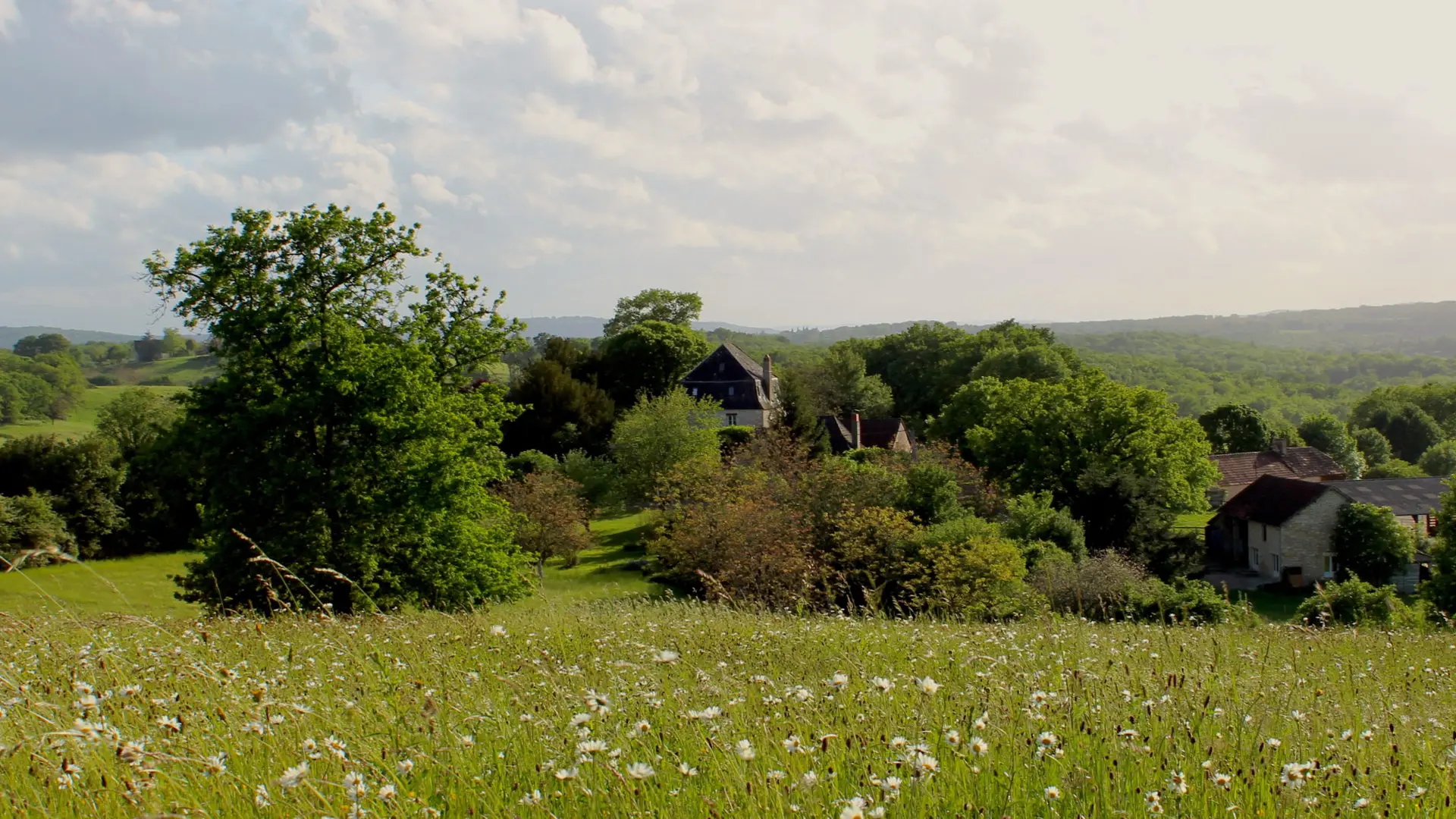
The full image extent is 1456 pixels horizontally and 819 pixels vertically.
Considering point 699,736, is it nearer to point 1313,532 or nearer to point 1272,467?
point 1313,532

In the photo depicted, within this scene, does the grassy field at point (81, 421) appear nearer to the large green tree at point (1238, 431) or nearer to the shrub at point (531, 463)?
the shrub at point (531, 463)

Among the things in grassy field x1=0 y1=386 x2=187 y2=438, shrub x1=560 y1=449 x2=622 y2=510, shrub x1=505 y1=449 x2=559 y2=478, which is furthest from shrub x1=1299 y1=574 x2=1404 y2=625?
grassy field x1=0 y1=386 x2=187 y2=438

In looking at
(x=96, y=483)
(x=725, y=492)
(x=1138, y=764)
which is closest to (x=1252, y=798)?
(x=1138, y=764)

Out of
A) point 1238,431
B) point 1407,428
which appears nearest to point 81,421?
point 1238,431

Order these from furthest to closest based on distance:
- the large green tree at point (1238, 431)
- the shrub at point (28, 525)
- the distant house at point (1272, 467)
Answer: the large green tree at point (1238, 431) < the distant house at point (1272, 467) < the shrub at point (28, 525)

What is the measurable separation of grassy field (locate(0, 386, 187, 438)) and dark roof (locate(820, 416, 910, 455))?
1847 inches

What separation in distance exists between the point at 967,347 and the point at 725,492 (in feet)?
179

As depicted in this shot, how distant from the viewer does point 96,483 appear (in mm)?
45812

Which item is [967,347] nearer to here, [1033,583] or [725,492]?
[725,492]

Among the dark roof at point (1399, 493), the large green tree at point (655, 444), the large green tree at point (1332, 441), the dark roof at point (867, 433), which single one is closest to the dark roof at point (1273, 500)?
the dark roof at point (1399, 493)

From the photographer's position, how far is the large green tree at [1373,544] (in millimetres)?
42594

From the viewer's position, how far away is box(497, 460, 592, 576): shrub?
37719 millimetres

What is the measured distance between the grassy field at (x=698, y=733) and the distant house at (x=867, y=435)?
56917 millimetres

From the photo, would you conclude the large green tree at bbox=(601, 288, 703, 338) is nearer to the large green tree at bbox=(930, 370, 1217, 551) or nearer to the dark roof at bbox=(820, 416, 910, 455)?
the dark roof at bbox=(820, 416, 910, 455)
